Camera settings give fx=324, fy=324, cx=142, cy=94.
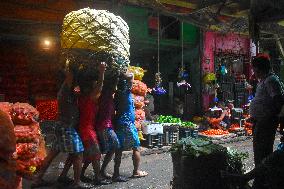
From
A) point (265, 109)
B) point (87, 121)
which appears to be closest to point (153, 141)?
point (87, 121)

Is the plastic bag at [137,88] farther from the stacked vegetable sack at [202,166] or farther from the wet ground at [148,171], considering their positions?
the stacked vegetable sack at [202,166]

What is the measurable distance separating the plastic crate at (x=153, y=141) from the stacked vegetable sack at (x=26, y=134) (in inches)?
153

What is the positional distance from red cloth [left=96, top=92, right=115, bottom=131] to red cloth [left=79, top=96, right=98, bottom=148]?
0.23 m

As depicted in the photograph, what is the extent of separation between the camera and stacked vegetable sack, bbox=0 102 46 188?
674 centimetres

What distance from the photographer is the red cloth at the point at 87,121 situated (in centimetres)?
611

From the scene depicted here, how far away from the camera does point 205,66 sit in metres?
15.7

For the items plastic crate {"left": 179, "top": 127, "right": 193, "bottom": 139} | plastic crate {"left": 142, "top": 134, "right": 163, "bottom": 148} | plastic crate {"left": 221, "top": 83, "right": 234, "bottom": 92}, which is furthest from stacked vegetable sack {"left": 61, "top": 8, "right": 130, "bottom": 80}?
plastic crate {"left": 221, "top": 83, "right": 234, "bottom": 92}

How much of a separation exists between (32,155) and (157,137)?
4.41 m

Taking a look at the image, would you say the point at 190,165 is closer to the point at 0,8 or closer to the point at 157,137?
the point at 157,137

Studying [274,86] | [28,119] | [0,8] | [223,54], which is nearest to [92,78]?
[28,119]

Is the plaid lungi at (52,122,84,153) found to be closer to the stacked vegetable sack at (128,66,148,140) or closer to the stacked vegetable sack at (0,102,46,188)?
the stacked vegetable sack at (0,102,46,188)

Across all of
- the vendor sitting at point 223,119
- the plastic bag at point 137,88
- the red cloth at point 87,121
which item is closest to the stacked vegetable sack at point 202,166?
the red cloth at point 87,121

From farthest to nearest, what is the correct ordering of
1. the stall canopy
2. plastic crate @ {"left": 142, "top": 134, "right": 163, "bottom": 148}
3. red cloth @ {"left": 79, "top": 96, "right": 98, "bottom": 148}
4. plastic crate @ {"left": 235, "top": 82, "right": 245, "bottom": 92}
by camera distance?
plastic crate @ {"left": 235, "top": 82, "right": 245, "bottom": 92} → plastic crate @ {"left": 142, "top": 134, "right": 163, "bottom": 148} → red cloth @ {"left": 79, "top": 96, "right": 98, "bottom": 148} → the stall canopy

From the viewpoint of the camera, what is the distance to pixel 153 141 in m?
10.2
